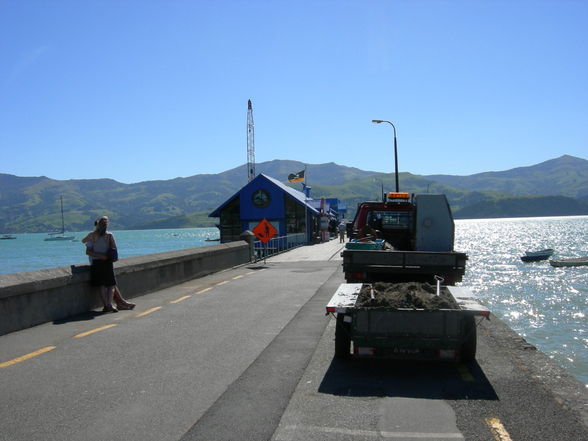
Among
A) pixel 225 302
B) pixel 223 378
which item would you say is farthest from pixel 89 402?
pixel 225 302

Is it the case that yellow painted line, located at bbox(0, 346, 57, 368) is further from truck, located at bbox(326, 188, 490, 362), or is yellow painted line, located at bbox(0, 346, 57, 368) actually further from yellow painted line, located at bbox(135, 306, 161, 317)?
truck, located at bbox(326, 188, 490, 362)

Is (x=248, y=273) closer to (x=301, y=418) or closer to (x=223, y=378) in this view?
(x=223, y=378)

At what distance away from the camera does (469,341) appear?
6961 millimetres

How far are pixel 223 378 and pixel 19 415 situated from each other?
2043 mm

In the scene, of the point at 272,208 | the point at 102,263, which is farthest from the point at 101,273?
the point at 272,208

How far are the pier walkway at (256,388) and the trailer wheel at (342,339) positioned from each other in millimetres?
128

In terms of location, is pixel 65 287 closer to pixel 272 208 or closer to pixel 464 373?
pixel 464 373

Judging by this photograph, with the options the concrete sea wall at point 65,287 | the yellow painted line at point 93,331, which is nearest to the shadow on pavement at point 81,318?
the concrete sea wall at point 65,287

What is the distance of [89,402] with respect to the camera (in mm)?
5457

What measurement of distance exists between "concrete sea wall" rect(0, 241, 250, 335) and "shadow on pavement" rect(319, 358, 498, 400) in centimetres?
514

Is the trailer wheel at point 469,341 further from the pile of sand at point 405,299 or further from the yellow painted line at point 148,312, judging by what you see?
the yellow painted line at point 148,312

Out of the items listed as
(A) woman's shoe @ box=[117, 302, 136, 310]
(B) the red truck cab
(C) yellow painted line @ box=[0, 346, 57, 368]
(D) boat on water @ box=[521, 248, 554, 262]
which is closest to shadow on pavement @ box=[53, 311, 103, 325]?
(A) woman's shoe @ box=[117, 302, 136, 310]

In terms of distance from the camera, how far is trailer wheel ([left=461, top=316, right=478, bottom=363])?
6840 mm

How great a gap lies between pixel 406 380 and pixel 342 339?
99cm
